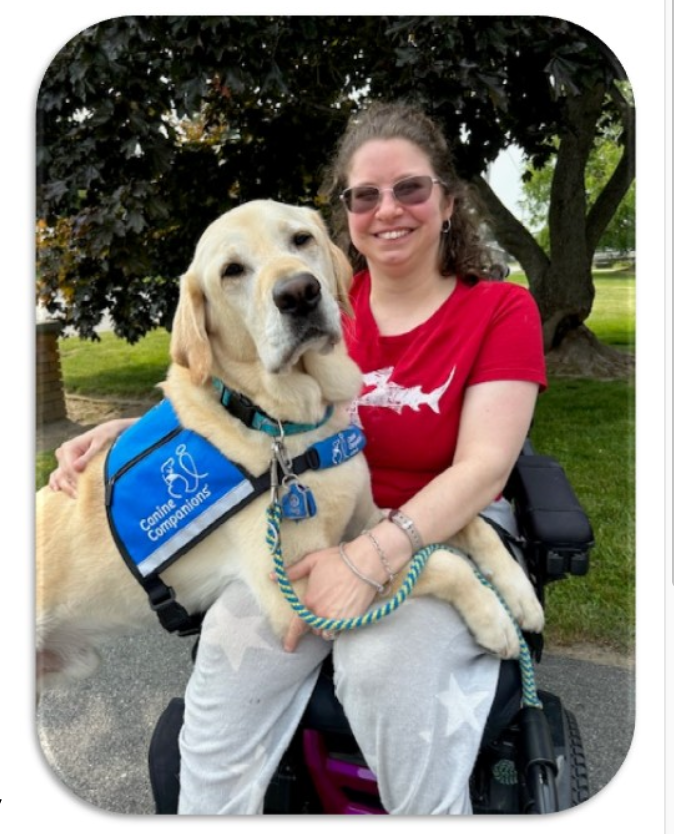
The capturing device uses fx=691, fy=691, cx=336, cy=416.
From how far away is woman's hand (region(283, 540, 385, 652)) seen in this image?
1291 mm

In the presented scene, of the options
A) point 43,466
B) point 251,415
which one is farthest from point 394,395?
point 43,466

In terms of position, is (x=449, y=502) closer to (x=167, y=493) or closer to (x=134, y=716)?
(x=167, y=493)

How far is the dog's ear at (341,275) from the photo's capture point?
1547mm

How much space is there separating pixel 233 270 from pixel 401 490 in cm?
63

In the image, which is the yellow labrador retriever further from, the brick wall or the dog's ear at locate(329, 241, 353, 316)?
the brick wall

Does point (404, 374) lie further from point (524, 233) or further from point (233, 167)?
point (233, 167)

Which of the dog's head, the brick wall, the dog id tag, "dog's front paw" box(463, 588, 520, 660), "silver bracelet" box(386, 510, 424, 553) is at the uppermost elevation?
the dog's head

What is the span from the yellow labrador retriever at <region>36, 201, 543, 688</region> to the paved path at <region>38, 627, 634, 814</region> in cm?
7

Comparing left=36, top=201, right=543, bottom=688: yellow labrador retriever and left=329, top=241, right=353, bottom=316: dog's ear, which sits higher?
left=329, top=241, right=353, bottom=316: dog's ear

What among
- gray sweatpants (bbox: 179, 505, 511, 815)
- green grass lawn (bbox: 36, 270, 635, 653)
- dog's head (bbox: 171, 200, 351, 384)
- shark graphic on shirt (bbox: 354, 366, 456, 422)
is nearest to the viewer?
gray sweatpants (bbox: 179, 505, 511, 815)

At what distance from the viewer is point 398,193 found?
1552mm

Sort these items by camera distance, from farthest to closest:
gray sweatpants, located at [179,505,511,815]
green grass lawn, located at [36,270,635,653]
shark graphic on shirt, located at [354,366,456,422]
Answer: shark graphic on shirt, located at [354,366,456,422], green grass lawn, located at [36,270,635,653], gray sweatpants, located at [179,505,511,815]

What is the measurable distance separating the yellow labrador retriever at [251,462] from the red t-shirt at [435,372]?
10 centimetres

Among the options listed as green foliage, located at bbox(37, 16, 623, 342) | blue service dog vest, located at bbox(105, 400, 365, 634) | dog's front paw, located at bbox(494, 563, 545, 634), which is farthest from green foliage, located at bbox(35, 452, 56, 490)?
dog's front paw, located at bbox(494, 563, 545, 634)
